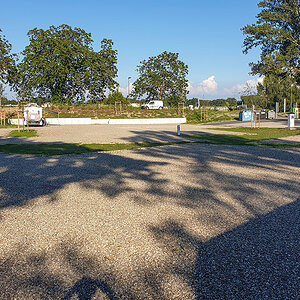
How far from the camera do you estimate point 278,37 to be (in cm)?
2792

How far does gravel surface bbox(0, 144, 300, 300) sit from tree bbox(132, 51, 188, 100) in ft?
223

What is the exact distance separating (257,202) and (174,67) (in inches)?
2831

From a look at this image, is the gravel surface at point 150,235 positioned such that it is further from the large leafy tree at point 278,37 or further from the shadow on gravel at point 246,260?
the large leafy tree at point 278,37

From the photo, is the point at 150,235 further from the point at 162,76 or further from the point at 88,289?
the point at 162,76

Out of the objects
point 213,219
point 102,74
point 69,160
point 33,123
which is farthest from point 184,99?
point 213,219

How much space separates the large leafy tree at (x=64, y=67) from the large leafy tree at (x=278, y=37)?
26.0 meters

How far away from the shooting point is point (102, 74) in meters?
54.2

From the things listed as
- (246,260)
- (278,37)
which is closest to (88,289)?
(246,260)

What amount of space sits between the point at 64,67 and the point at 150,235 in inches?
1934

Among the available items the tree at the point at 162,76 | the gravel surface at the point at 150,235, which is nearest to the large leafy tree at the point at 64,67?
the tree at the point at 162,76

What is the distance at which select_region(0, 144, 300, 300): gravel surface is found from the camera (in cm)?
291

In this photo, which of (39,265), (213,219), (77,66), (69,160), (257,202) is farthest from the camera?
(77,66)

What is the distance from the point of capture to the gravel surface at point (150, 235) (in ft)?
9.53

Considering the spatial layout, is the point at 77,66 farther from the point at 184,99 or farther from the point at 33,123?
the point at 184,99
